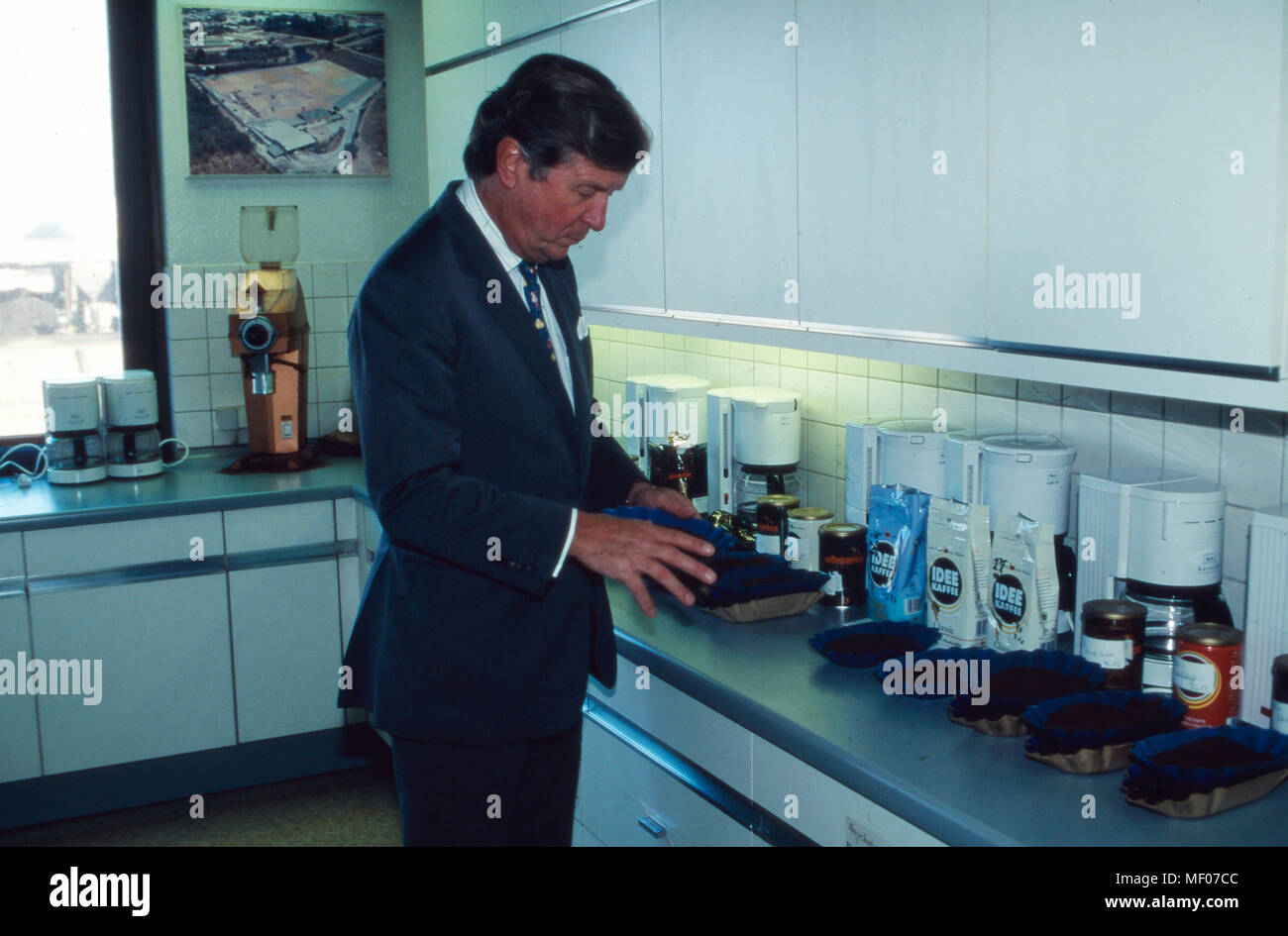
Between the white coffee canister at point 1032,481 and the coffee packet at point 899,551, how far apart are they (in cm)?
12

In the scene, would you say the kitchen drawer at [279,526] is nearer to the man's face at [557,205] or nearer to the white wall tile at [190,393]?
the white wall tile at [190,393]

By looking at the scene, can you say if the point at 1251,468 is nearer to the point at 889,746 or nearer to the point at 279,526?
the point at 889,746

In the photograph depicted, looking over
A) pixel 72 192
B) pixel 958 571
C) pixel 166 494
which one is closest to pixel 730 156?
pixel 958 571

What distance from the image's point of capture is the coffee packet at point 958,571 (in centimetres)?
185

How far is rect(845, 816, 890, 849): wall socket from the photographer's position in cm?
151

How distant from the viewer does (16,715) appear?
3.15 m

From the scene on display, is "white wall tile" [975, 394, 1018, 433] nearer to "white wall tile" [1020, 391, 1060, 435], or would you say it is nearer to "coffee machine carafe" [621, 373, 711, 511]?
"white wall tile" [1020, 391, 1060, 435]

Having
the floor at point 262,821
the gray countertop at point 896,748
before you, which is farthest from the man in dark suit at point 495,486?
the floor at point 262,821

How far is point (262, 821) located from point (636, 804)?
1616 millimetres

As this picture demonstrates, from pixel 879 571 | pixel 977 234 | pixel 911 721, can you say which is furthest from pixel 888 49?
pixel 911 721
